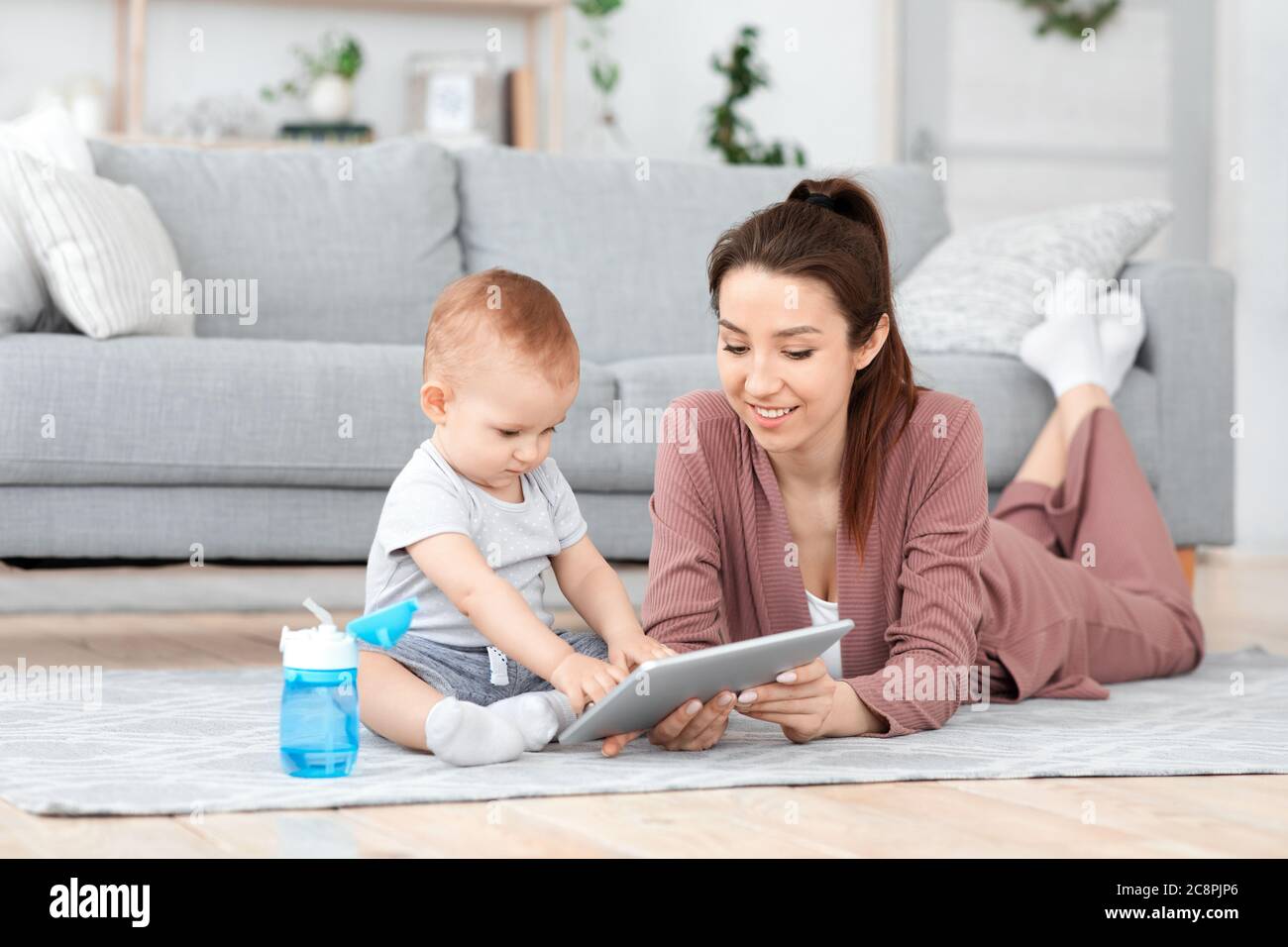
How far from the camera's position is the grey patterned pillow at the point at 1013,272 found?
2.82 m

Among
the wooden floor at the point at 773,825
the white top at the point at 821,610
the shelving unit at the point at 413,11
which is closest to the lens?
the wooden floor at the point at 773,825

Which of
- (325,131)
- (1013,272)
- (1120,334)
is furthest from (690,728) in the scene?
(325,131)

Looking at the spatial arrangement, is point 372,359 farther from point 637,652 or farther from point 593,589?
point 637,652

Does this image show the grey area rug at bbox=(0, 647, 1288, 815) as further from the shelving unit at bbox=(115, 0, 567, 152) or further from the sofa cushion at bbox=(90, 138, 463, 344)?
the shelving unit at bbox=(115, 0, 567, 152)

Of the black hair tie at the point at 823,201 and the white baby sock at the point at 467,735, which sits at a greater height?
the black hair tie at the point at 823,201

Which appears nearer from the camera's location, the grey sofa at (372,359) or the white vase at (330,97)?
the grey sofa at (372,359)

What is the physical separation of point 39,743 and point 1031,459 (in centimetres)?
158

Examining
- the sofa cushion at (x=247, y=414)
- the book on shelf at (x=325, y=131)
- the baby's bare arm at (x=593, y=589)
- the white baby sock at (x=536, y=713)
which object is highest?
the book on shelf at (x=325, y=131)

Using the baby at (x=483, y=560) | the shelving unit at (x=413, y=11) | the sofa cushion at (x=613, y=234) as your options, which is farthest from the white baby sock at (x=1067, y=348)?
the shelving unit at (x=413, y=11)

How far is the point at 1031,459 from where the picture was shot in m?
2.51

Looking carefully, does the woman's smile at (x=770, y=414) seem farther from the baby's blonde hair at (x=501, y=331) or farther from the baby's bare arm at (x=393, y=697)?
the baby's bare arm at (x=393, y=697)

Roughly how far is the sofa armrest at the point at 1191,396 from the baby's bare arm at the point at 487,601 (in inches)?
62.4

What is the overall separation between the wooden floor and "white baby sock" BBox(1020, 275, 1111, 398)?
3.99 feet

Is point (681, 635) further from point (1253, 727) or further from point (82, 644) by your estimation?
point (82, 644)
